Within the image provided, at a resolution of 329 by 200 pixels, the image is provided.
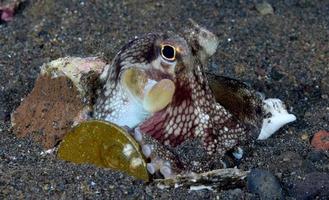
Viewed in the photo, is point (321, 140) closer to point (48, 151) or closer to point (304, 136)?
point (304, 136)

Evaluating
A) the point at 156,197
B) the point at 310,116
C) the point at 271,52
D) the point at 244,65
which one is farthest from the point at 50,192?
the point at 271,52

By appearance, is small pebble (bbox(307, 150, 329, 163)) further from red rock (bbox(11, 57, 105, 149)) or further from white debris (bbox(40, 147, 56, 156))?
white debris (bbox(40, 147, 56, 156))

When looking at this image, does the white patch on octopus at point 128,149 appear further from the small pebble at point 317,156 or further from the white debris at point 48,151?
the small pebble at point 317,156

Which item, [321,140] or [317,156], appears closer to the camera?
[317,156]

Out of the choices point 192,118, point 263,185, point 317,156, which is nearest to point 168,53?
point 192,118

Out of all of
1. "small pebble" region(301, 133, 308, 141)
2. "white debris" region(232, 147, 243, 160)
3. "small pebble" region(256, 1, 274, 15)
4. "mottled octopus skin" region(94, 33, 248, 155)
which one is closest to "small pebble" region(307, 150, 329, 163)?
"small pebble" region(301, 133, 308, 141)

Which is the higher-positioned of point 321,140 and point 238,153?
point 238,153
